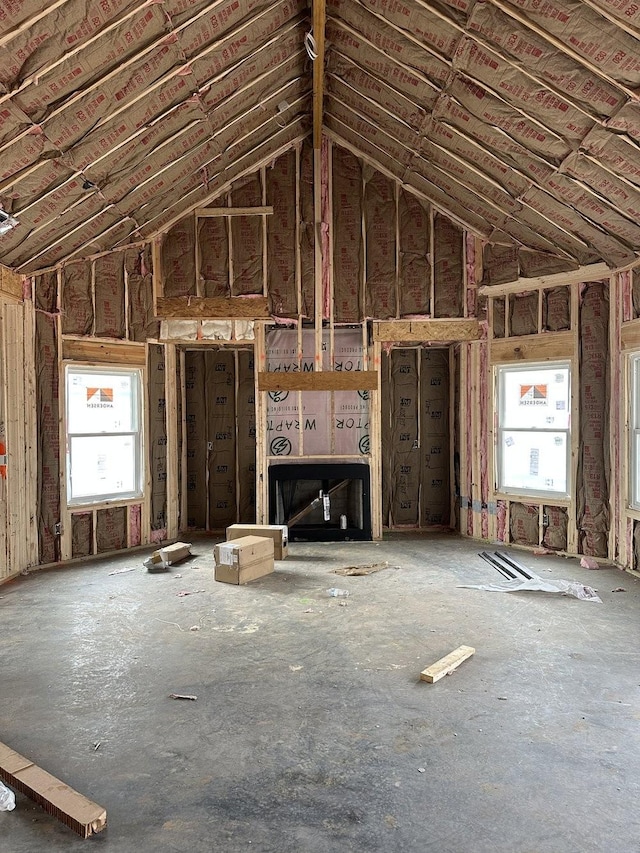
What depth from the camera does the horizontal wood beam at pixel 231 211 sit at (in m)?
7.91

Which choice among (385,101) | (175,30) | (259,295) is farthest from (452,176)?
(175,30)

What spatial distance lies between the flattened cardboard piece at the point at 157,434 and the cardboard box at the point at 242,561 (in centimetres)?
193

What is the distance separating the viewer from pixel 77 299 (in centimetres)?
710

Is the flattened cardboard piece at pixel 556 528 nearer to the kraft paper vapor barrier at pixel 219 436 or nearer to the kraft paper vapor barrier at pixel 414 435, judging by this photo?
the kraft paper vapor barrier at pixel 414 435

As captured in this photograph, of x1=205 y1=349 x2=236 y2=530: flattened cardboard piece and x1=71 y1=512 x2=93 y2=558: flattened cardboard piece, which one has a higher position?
x1=205 y1=349 x2=236 y2=530: flattened cardboard piece

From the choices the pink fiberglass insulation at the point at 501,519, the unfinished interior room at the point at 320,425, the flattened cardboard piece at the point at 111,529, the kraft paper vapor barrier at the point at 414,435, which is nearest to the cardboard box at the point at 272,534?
the unfinished interior room at the point at 320,425

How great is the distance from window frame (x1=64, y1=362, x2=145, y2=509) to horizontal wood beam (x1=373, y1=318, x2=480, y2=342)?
3.18 metres

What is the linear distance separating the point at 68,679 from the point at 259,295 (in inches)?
210

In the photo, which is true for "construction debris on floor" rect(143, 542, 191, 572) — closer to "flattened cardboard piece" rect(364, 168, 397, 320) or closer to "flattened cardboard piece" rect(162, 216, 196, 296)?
"flattened cardboard piece" rect(162, 216, 196, 296)

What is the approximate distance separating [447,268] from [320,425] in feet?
8.78

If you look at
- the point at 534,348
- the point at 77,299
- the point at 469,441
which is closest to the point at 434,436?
the point at 469,441

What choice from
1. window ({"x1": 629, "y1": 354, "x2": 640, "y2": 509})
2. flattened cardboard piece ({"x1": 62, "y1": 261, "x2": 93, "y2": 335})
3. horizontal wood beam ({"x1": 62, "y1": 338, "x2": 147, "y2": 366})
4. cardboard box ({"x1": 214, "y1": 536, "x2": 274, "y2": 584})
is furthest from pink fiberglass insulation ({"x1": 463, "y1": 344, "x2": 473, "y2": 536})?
flattened cardboard piece ({"x1": 62, "y1": 261, "x2": 93, "y2": 335})

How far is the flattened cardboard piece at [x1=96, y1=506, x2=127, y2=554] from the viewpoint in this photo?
24.2ft

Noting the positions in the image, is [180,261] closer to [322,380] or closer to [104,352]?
[104,352]
